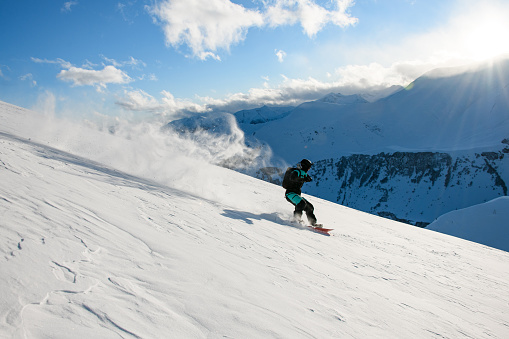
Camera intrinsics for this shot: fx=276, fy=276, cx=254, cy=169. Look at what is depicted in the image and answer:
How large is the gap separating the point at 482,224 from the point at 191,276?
121ft

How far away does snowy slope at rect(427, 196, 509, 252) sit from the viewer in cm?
2797

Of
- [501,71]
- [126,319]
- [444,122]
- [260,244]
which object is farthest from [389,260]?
[501,71]

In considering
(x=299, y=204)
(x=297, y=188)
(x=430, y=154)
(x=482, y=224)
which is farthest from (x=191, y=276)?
(x=430, y=154)

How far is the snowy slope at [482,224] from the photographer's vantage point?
2797 cm

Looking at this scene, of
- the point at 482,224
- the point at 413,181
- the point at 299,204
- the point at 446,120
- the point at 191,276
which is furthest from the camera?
the point at 446,120

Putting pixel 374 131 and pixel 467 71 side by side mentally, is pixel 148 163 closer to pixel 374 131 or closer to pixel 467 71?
pixel 374 131

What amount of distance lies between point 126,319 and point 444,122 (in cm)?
20559

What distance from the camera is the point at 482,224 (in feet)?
97.5

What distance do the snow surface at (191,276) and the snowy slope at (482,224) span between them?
89.7 feet

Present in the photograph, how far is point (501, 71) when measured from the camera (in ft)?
545

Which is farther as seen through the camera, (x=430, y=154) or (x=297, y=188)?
(x=430, y=154)

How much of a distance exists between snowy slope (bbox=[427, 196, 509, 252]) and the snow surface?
2735cm

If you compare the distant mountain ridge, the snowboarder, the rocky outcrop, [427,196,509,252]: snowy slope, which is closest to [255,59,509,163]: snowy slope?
the distant mountain ridge

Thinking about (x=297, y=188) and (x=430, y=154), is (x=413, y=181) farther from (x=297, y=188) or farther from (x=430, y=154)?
(x=297, y=188)
